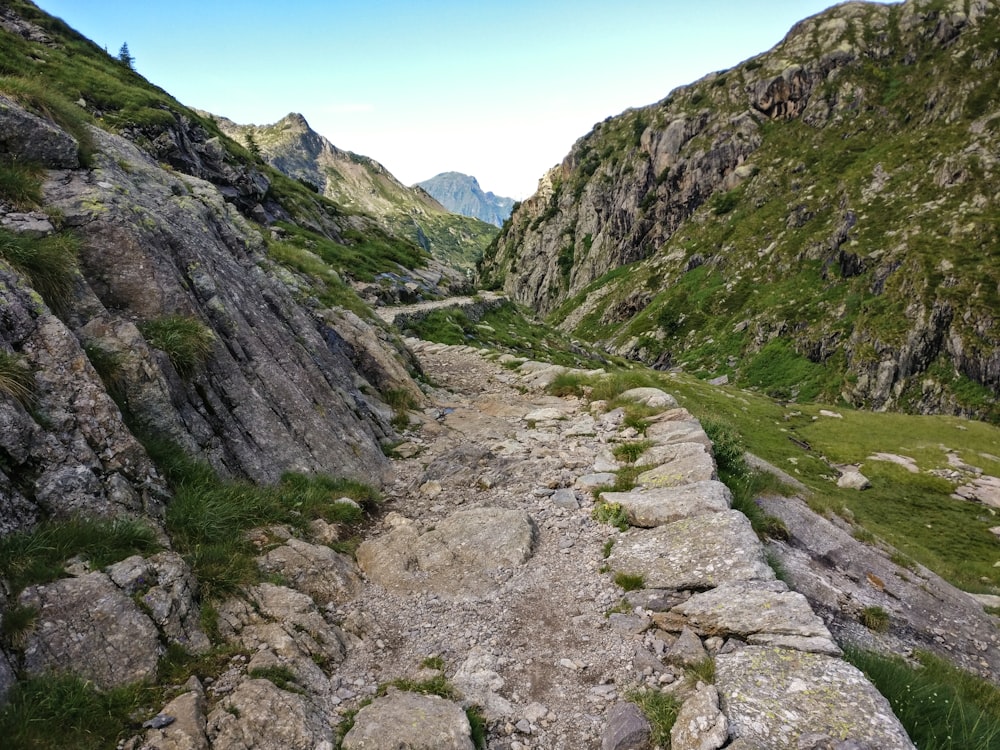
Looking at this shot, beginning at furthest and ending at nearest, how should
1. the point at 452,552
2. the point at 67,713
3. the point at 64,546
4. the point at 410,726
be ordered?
1. the point at 452,552
2. the point at 64,546
3. the point at 410,726
4. the point at 67,713

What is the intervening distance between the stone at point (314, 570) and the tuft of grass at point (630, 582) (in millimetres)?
4649

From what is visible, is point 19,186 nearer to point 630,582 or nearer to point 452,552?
point 452,552

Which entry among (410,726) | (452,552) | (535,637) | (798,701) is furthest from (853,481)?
(410,726)

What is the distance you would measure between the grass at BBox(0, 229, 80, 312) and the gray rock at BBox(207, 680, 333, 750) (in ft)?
25.7

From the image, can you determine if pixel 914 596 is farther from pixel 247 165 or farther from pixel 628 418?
pixel 247 165

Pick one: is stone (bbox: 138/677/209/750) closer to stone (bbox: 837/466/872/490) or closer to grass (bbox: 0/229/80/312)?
grass (bbox: 0/229/80/312)

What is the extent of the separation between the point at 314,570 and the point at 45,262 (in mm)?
7548

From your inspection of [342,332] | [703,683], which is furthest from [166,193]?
[703,683]

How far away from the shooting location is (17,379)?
23.4 feet

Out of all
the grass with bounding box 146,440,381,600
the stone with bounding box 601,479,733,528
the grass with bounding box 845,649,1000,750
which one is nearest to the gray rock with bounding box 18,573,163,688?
the grass with bounding box 146,440,381,600

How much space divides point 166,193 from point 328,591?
14565 mm

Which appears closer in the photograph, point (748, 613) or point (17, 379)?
point (17, 379)

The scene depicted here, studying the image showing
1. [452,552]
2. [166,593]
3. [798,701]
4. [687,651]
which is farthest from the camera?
[452,552]

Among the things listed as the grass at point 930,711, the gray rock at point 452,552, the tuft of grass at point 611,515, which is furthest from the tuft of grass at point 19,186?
the grass at point 930,711
